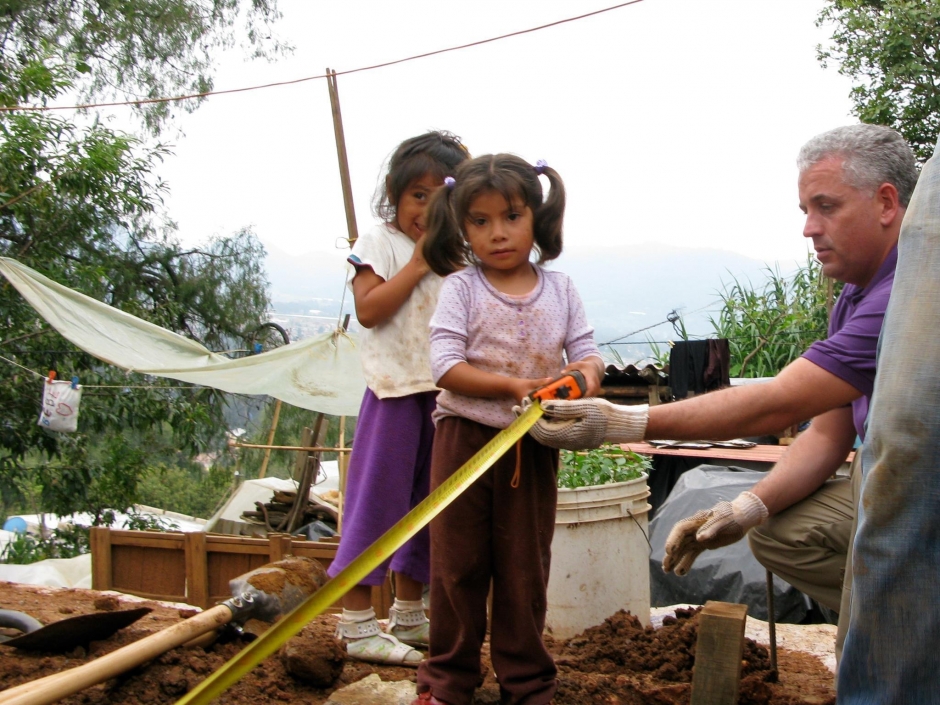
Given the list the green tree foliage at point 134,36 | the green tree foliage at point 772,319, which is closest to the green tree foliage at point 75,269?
the green tree foliage at point 134,36

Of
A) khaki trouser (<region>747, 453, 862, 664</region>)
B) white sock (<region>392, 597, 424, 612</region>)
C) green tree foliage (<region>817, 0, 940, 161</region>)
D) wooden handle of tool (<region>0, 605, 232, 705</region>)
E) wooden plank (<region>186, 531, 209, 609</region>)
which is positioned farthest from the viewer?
green tree foliage (<region>817, 0, 940, 161</region>)

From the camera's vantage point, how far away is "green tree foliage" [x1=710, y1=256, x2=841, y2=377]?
11.8m

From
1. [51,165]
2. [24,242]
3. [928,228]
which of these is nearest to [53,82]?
[51,165]

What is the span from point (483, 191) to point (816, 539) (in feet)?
3.99

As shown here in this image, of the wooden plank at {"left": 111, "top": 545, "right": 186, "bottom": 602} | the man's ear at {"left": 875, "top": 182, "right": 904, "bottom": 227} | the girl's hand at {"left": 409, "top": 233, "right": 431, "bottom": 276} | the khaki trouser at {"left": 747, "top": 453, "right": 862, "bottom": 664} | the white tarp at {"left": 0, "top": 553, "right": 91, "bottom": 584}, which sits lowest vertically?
the white tarp at {"left": 0, "top": 553, "right": 91, "bottom": 584}

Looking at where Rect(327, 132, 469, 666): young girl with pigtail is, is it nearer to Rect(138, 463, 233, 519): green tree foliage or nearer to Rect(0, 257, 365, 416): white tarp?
Rect(0, 257, 365, 416): white tarp

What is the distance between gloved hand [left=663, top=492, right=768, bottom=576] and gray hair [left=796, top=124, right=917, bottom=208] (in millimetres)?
806

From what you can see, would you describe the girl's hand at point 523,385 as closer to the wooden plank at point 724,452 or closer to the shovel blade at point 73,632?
the shovel blade at point 73,632

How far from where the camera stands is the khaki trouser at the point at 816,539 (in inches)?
91.4

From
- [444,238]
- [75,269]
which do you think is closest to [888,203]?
[444,238]

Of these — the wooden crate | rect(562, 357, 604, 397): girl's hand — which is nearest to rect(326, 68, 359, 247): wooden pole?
the wooden crate

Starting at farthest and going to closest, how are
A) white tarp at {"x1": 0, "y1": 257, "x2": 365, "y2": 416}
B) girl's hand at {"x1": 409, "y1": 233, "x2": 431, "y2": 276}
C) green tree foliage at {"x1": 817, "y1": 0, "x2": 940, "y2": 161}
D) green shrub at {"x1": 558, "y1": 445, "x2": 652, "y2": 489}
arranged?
green tree foliage at {"x1": 817, "y1": 0, "x2": 940, "y2": 161} → white tarp at {"x1": 0, "y1": 257, "x2": 365, "y2": 416} → green shrub at {"x1": 558, "y1": 445, "x2": 652, "y2": 489} → girl's hand at {"x1": 409, "y1": 233, "x2": 431, "y2": 276}

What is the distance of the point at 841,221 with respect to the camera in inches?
84.4

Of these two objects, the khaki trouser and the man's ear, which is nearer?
the man's ear
